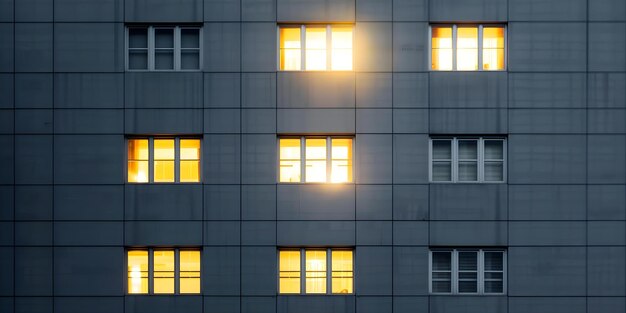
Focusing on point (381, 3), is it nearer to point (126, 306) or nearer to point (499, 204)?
point (499, 204)

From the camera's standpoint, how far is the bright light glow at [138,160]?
14.5 metres

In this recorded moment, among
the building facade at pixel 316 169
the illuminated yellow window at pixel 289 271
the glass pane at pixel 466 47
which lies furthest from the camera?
the glass pane at pixel 466 47

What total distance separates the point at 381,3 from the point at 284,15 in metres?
2.79

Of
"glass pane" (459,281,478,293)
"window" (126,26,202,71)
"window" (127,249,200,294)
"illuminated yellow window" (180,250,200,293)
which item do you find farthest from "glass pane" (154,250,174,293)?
"glass pane" (459,281,478,293)

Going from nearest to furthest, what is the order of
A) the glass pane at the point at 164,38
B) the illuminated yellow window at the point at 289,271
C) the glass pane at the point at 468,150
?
the illuminated yellow window at the point at 289,271 → the glass pane at the point at 468,150 → the glass pane at the point at 164,38

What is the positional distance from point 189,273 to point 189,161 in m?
3.20

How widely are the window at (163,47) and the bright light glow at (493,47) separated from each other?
27.2 ft

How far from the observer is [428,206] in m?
14.2

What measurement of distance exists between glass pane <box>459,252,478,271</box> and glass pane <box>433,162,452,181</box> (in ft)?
7.24

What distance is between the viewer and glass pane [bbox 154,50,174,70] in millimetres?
14641

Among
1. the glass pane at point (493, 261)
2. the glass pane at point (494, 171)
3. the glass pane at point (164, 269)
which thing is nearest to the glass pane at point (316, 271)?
the glass pane at point (164, 269)

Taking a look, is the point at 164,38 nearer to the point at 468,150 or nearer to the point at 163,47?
the point at 163,47

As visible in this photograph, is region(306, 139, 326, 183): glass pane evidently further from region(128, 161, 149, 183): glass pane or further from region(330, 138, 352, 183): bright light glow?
region(128, 161, 149, 183): glass pane

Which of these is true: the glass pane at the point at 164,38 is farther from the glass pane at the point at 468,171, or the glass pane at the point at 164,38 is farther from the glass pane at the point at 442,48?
the glass pane at the point at 468,171
